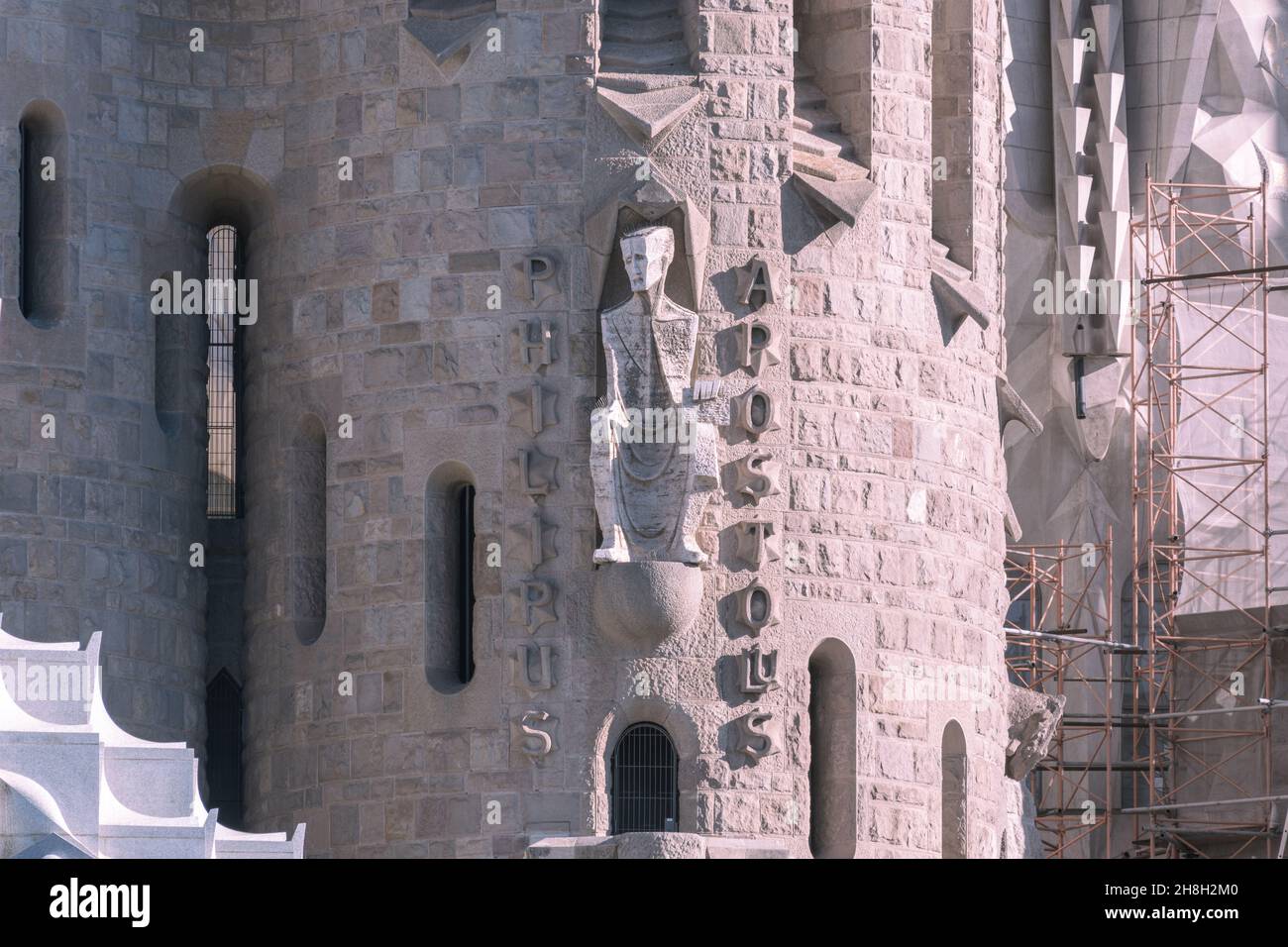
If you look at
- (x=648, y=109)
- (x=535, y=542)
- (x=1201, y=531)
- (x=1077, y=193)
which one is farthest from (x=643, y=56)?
(x=1201, y=531)

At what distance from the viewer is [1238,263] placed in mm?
63531

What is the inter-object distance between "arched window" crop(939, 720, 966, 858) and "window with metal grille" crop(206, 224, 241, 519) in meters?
8.43

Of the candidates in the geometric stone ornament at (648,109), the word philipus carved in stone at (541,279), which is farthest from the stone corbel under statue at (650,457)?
the geometric stone ornament at (648,109)

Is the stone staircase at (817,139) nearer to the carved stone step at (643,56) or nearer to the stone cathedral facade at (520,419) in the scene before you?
the stone cathedral facade at (520,419)

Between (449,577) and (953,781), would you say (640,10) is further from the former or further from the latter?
(953,781)

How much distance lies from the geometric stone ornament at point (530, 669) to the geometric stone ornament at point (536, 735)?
11.4 inches

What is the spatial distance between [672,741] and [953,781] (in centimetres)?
373

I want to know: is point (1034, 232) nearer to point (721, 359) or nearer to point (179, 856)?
point (721, 359)

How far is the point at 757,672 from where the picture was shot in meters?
42.6

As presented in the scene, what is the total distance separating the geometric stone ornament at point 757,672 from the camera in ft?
139

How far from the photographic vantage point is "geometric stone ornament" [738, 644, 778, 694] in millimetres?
42500

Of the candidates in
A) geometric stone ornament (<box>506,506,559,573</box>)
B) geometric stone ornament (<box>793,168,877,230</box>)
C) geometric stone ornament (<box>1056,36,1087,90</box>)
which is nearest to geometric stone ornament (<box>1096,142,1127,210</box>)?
geometric stone ornament (<box>1056,36,1087,90</box>)

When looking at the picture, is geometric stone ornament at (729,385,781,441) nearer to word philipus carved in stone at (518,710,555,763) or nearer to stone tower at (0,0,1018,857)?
stone tower at (0,0,1018,857)
